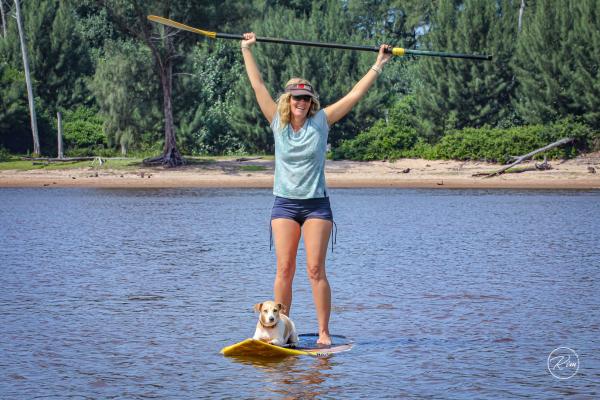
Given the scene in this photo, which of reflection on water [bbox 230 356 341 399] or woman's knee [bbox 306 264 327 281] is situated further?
woman's knee [bbox 306 264 327 281]

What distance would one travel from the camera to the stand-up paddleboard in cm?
884

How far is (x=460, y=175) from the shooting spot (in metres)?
42.8

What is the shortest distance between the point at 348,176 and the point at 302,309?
105 ft

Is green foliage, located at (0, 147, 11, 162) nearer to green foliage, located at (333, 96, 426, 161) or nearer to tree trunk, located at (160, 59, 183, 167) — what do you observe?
tree trunk, located at (160, 59, 183, 167)

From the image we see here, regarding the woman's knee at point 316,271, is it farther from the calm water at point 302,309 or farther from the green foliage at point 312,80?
the green foliage at point 312,80

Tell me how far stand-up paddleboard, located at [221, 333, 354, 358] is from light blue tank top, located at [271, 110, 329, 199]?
125 cm

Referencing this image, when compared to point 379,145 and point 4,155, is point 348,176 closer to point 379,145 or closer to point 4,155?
point 379,145

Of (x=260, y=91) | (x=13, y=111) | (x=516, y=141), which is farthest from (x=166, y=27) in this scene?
(x=260, y=91)

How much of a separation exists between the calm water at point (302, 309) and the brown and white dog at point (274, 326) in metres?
0.26

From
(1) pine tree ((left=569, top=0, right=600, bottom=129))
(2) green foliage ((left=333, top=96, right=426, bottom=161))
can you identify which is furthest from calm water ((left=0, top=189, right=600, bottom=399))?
(2) green foliage ((left=333, top=96, right=426, bottom=161))

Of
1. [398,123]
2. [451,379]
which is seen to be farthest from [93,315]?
[398,123]

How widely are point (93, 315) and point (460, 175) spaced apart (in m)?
32.7

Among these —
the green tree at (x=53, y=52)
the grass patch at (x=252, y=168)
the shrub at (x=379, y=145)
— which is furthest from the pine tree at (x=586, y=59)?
the green tree at (x=53, y=52)

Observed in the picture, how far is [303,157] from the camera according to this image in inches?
345
